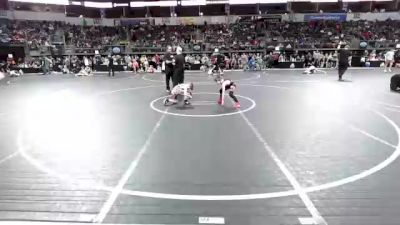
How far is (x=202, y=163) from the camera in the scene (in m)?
6.14

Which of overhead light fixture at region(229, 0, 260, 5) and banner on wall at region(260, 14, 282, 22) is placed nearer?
banner on wall at region(260, 14, 282, 22)

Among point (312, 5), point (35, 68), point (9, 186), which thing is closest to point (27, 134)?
point (9, 186)

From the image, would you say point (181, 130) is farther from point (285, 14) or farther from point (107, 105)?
point (285, 14)

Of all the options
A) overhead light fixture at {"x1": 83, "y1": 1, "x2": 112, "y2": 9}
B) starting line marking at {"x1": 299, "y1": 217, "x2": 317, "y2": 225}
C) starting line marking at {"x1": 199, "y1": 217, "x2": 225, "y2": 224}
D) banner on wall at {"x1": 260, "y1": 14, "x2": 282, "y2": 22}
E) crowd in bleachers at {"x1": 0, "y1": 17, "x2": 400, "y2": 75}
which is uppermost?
overhead light fixture at {"x1": 83, "y1": 1, "x2": 112, "y2": 9}

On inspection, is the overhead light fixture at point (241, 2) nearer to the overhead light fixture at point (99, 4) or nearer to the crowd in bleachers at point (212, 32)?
the crowd in bleachers at point (212, 32)

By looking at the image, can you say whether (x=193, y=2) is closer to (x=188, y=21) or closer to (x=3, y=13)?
(x=188, y=21)

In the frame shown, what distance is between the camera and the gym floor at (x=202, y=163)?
4.46 metres

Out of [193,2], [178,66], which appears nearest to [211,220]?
[178,66]

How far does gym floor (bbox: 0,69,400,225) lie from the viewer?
4465mm

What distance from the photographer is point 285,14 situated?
4156 cm

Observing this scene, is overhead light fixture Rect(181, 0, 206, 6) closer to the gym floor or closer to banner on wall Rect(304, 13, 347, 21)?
banner on wall Rect(304, 13, 347, 21)

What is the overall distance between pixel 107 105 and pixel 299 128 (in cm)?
629

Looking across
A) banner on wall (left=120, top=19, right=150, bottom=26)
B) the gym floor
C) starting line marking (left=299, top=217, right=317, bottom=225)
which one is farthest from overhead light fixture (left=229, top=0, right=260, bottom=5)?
→ starting line marking (left=299, top=217, right=317, bottom=225)

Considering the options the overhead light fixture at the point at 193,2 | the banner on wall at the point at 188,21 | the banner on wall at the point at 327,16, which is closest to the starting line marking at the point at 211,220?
the banner on wall at the point at 188,21
